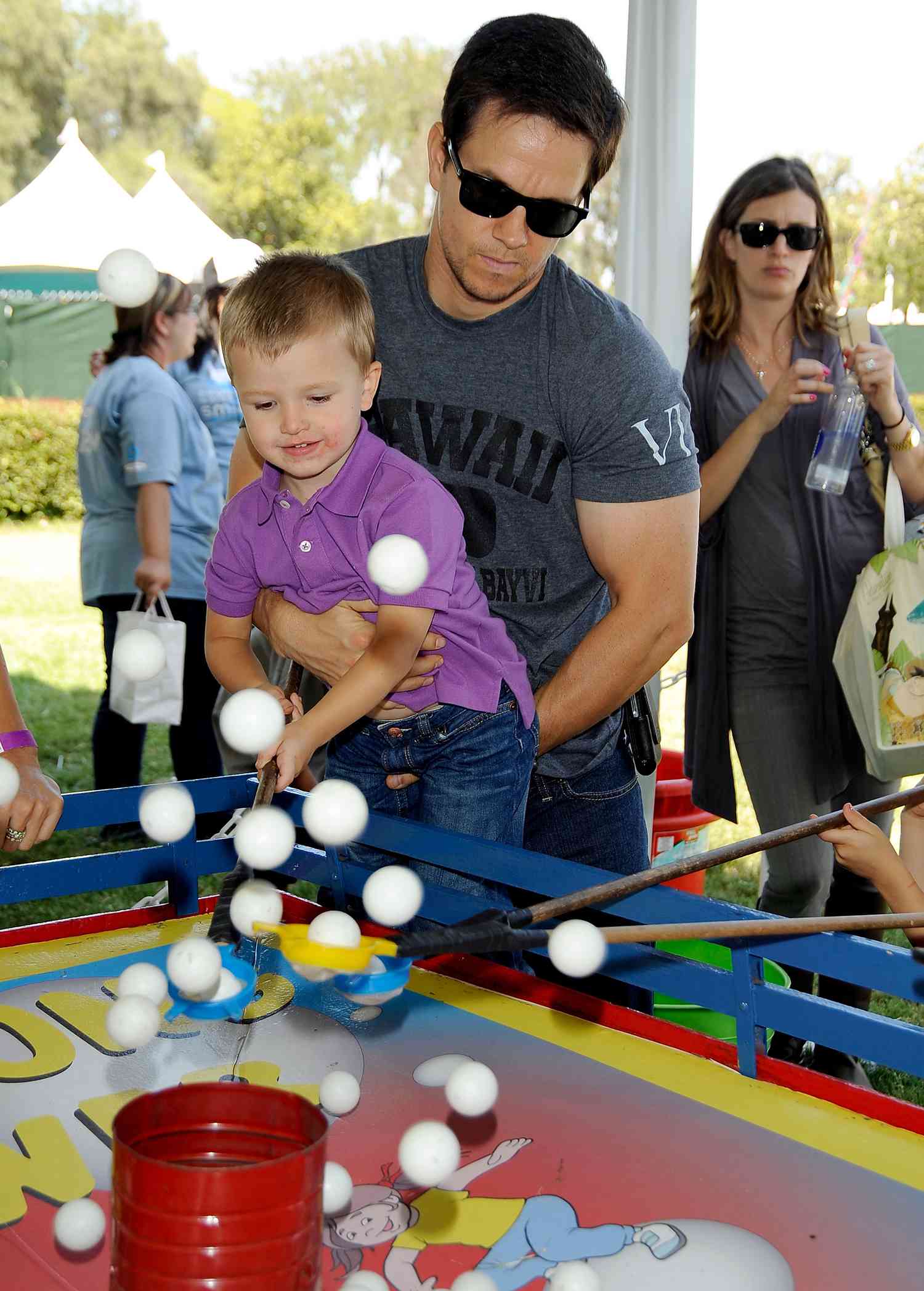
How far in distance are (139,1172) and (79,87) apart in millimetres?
21589

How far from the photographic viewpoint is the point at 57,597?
11.3 meters

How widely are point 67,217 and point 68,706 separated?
9.44 ft

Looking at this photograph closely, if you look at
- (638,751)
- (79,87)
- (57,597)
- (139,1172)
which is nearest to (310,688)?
(638,751)

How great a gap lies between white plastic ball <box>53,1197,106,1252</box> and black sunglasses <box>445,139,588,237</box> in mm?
1519

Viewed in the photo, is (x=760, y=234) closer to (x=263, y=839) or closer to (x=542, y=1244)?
(x=263, y=839)

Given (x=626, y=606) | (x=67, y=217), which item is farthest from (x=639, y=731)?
(x=67, y=217)

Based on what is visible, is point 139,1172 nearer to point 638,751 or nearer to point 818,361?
point 638,751

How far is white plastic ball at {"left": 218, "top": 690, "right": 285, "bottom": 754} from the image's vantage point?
1774 mm

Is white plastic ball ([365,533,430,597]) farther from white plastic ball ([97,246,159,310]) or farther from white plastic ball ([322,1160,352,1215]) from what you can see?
white plastic ball ([322,1160,352,1215])

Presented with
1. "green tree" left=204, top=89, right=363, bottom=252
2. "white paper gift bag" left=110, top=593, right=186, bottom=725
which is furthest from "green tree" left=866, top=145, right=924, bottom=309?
"green tree" left=204, top=89, right=363, bottom=252

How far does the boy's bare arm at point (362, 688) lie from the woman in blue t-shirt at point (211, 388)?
11.3ft

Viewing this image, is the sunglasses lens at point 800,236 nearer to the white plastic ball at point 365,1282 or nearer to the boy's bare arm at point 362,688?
the boy's bare arm at point 362,688

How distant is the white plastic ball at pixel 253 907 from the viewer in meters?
1.74

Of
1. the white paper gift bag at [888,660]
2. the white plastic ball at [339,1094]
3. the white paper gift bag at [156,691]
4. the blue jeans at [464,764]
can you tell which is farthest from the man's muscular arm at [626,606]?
the white paper gift bag at [156,691]
